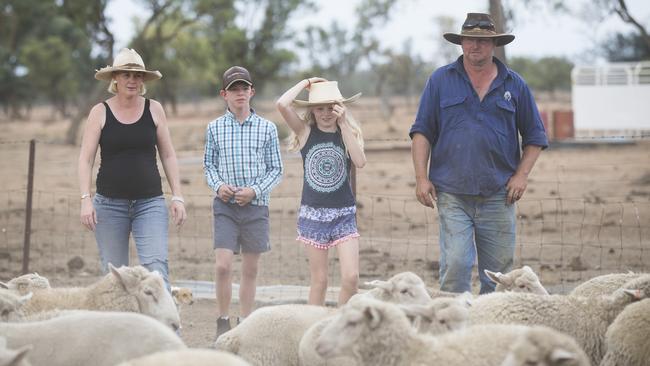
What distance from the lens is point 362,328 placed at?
16.6 feet

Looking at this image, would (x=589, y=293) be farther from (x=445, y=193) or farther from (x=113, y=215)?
(x=113, y=215)

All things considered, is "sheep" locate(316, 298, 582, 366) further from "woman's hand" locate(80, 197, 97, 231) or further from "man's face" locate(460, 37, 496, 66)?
"man's face" locate(460, 37, 496, 66)

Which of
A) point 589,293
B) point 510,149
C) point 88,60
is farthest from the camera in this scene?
point 88,60

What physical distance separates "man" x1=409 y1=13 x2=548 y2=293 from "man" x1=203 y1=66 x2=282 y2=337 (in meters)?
1.30

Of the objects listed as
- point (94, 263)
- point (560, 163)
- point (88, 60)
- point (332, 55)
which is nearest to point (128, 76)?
point (94, 263)

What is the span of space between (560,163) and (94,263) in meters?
15.2

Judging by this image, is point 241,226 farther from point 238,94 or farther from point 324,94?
point 324,94

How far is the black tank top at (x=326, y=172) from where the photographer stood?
288 inches

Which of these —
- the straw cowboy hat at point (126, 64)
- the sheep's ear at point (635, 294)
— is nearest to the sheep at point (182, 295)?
the straw cowboy hat at point (126, 64)

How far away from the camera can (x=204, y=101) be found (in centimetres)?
9844

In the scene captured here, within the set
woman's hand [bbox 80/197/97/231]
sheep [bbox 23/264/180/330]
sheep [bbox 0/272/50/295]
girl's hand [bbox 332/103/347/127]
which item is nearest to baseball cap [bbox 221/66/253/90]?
girl's hand [bbox 332/103/347/127]

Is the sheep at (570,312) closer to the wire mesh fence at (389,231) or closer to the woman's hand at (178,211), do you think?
the woman's hand at (178,211)

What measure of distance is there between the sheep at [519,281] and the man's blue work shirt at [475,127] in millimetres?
623

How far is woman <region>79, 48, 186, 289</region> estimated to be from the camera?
6.95 metres
